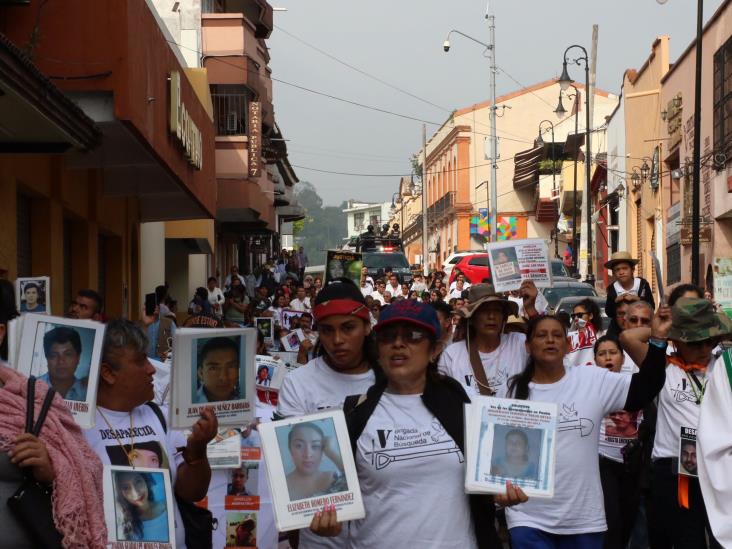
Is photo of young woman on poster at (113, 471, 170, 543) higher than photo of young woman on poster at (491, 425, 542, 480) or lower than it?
lower

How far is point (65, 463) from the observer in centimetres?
411

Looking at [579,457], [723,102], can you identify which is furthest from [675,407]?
[723,102]

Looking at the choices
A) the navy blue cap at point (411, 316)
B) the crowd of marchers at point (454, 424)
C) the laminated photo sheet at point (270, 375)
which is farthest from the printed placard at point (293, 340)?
the navy blue cap at point (411, 316)

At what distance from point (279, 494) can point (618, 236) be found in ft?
142

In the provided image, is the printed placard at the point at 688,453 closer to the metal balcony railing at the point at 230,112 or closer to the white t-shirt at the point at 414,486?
the white t-shirt at the point at 414,486

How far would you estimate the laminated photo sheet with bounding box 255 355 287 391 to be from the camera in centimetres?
855

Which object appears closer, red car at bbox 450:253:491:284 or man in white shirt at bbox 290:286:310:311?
man in white shirt at bbox 290:286:310:311

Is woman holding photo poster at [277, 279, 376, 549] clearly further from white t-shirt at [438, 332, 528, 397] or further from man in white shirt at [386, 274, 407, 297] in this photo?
man in white shirt at [386, 274, 407, 297]

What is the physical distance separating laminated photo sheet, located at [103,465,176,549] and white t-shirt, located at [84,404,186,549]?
0.15m

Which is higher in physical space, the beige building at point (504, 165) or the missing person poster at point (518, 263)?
the beige building at point (504, 165)

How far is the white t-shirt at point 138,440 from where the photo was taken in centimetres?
498

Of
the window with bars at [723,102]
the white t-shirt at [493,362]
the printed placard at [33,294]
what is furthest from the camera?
the window with bars at [723,102]

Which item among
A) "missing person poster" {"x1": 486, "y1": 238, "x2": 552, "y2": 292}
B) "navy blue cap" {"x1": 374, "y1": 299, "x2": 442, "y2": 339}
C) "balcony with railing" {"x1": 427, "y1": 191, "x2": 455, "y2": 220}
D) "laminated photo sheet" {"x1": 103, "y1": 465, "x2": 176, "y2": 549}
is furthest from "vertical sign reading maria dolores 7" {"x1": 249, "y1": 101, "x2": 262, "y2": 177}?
"balcony with railing" {"x1": 427, "y1": 191, "x2": 455, "y2": 220}

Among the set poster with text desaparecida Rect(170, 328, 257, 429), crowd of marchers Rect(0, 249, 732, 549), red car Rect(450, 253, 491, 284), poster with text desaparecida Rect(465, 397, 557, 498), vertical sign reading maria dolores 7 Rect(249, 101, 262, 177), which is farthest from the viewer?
red car Rect(450, 253, 491, 284)
